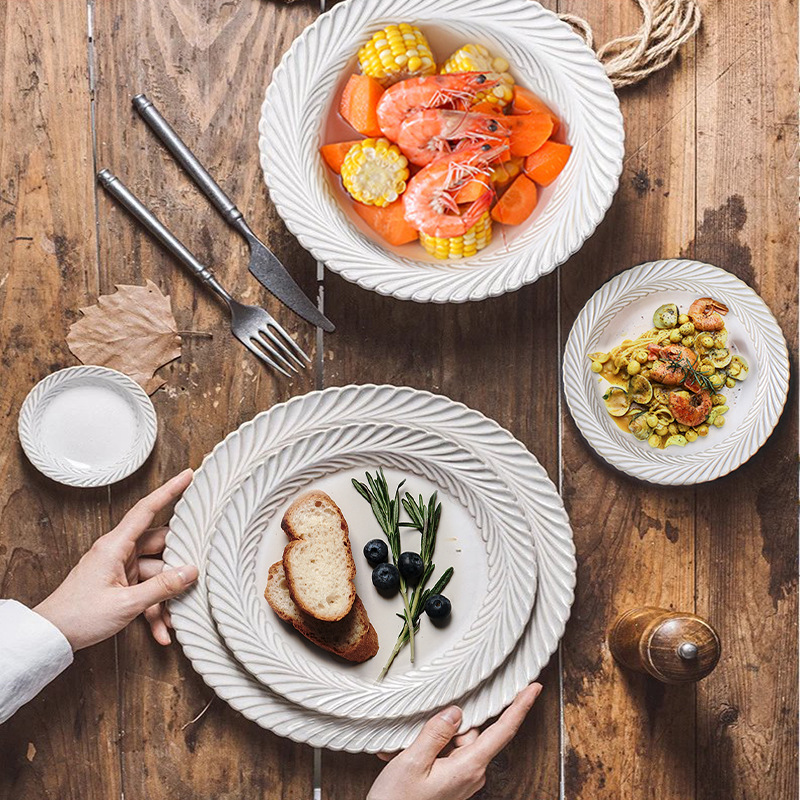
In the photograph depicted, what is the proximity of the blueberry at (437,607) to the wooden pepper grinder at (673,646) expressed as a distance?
0.34 metres

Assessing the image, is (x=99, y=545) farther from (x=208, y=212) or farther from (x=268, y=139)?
(x=268, y=139)

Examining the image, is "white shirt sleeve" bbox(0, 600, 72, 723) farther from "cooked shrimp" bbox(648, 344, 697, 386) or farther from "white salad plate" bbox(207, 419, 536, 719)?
"cooked shrimp" bbox(648, 344, 697, 386)

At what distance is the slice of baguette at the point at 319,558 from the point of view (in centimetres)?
131

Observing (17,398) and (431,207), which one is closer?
(431,207)

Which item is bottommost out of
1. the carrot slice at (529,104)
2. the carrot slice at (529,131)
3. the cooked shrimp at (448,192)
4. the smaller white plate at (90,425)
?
the smaller white plate at (90,425)

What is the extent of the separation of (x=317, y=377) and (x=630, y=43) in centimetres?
84

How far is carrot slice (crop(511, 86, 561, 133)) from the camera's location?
1340 millimetres

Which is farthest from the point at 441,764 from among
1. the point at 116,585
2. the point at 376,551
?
the point at 116,585

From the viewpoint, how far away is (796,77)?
1464mm

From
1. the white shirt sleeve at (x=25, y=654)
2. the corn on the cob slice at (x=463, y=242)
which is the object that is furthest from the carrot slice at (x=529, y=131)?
the white shirt sleeve at (x=25, y=654)

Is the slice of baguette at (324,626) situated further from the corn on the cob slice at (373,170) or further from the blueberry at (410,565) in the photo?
the corn on the cob slice at (373,170)

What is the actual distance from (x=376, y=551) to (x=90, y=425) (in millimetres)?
552

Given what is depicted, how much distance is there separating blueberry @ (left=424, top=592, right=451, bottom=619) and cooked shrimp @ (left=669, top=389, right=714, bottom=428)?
522 millimetres

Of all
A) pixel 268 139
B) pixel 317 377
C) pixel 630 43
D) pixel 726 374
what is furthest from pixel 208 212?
pixel 726 374
